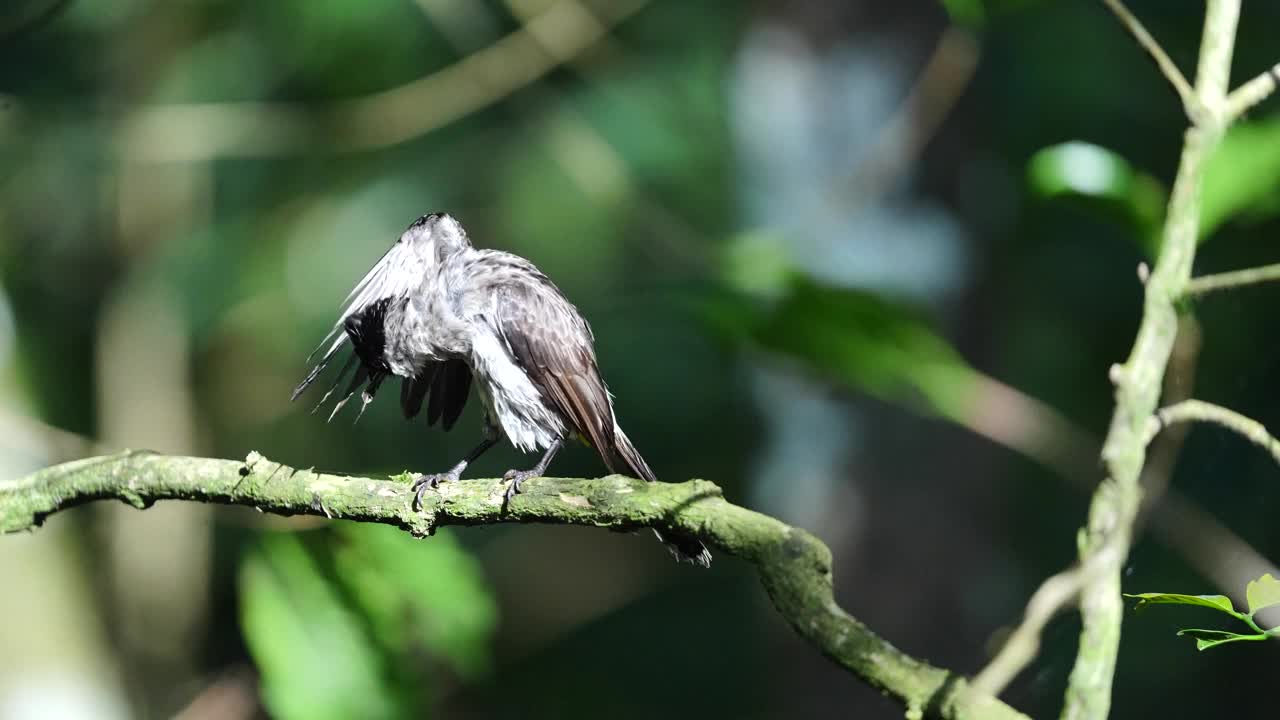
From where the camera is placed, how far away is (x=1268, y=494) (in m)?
2.08

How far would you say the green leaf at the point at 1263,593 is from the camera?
1056 millimetres

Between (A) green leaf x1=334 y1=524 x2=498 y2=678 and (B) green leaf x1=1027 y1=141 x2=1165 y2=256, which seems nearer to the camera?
(B) green leaf x1=1027 y1=141 x2=1165 y2=256

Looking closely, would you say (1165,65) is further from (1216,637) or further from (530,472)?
(530,472)

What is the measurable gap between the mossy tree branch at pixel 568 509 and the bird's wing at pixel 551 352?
2.51 ft

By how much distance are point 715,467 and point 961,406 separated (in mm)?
6959

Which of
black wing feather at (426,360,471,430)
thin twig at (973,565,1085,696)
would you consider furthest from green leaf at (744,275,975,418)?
thin twig at (973,565,1085,696)

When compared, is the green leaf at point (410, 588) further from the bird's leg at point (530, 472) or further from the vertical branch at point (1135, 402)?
the vertical branch at point (1135, 402)

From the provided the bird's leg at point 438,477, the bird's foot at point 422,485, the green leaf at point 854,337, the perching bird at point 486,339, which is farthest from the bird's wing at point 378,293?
the green leaf at point 854,337

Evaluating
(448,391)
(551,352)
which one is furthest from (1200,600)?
(448,391)

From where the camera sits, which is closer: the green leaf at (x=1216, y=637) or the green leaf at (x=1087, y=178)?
the green leaf at (x=1216, y=637)

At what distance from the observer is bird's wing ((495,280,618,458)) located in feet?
9.77

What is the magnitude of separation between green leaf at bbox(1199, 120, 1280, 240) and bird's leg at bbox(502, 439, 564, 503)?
122 cm

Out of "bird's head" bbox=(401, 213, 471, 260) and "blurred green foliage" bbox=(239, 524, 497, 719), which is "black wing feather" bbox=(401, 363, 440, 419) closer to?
"bird's head" bbox=(401, 213, 471, 260)

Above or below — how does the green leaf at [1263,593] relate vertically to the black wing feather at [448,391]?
below
